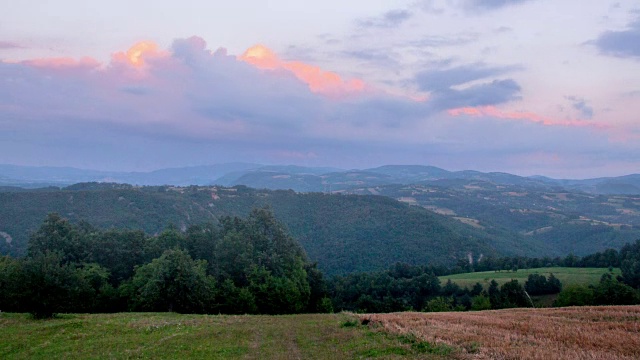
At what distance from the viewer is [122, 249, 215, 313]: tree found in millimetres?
43219

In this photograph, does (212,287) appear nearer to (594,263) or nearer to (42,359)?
(42,359)

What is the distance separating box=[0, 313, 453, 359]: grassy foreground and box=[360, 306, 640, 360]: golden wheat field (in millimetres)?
1421

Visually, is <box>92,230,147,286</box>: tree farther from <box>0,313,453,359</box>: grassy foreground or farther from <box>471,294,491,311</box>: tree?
<box>471,294,491,311</box>: tree

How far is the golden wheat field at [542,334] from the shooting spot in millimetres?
13828

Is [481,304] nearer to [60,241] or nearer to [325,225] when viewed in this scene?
[60,241]

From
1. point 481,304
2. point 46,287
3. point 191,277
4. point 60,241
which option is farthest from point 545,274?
point 60,241

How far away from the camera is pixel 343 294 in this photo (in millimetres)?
82688

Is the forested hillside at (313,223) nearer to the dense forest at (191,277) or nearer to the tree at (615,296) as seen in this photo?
the dense forest at (191,277)

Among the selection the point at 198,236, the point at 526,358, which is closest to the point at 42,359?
the point at 526,358

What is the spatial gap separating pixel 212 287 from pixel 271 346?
28.6 metres

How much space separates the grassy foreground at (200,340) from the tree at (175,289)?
12900 millimetres

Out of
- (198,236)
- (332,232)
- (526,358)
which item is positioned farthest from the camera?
(332,232)

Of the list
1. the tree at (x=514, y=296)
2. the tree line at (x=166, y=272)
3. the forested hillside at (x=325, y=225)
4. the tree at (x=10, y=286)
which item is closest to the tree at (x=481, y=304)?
the tree at (x=514, y=296)

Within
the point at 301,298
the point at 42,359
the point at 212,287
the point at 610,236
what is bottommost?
the point at 610,236
